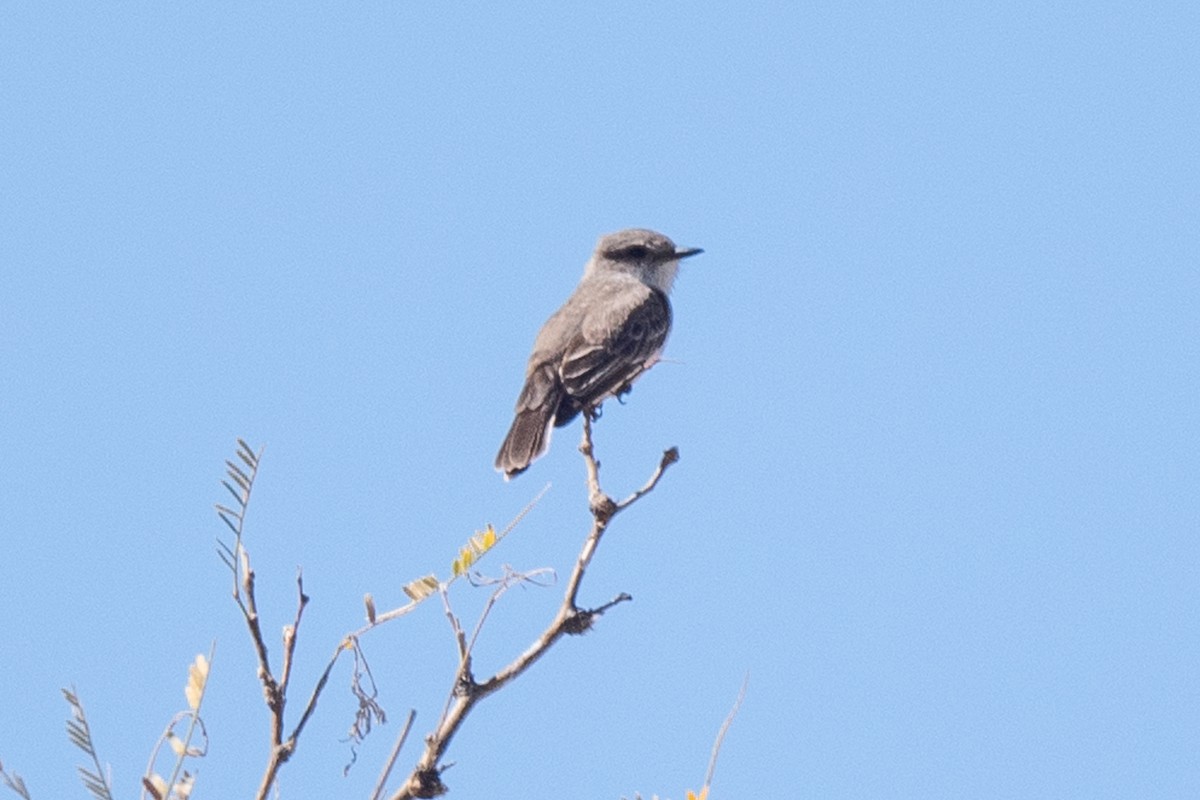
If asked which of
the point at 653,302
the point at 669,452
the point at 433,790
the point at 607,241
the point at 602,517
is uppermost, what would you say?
the point at 607,241

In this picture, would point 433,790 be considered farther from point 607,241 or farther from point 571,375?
point 607,241

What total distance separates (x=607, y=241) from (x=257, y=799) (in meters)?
7.95

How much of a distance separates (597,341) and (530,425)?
765mm

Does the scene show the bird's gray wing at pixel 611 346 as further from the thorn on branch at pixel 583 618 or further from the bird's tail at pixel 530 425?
the thorn on branch at pixel 583 618

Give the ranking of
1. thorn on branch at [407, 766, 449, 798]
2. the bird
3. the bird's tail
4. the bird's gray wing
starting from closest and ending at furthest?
thorn on branch at [407, 766, 449, 798]
the bird's tail
the bird
the bird's gray wing

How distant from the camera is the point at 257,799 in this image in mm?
1953

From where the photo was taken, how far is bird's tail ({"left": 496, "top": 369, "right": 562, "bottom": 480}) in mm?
7102

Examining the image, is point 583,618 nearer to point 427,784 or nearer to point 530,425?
point 427,784

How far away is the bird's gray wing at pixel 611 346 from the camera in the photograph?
7625 mm

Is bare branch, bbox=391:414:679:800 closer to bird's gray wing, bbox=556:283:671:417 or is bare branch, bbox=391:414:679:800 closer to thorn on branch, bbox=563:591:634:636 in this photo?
thorn on branch, bbox=563:591:634:636

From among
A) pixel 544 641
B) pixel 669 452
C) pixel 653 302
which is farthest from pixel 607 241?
pixel 544 641

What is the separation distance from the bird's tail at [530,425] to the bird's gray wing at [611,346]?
0.07 metres

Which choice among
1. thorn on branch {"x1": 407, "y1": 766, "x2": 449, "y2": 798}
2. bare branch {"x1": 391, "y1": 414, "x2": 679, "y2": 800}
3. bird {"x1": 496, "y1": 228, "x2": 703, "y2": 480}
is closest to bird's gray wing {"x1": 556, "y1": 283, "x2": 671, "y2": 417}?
bird {"x1": 496, "y1": 228, "x2": 703, "y2": 480}

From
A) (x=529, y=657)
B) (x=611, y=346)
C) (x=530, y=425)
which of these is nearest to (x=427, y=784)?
(x=529, y=657)
